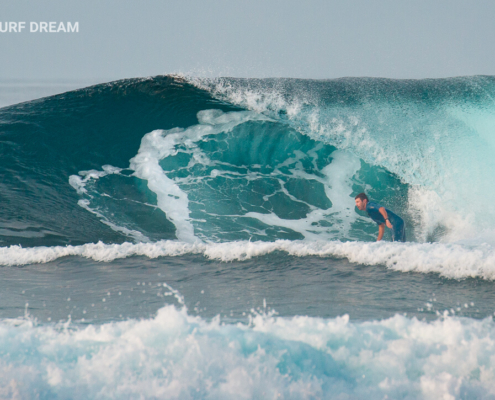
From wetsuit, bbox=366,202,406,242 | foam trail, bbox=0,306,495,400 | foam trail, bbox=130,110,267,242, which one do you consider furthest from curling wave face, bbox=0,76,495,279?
foam trail, bbox=0,306,495,400

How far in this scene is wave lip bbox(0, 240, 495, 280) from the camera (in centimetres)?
440

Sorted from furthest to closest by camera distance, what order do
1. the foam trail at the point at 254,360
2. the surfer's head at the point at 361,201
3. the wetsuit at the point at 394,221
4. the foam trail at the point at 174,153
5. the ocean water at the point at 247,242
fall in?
1. the foam trail at the point at 174,153
2. the wetsuit at the point at 394,221
3. the surfer's head at the point at 361,201
4. the ocean water at the point at 247,242
5. the foam trail at the point at 254,360

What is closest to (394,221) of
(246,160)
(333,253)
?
(333,253)

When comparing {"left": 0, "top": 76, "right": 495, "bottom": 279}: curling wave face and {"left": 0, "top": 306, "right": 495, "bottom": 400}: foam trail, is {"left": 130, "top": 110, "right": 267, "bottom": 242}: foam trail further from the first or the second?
{"left": 0, "top": 306, "right": 495, "bottom": 400}: foam trail

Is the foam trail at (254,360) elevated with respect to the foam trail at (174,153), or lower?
lower

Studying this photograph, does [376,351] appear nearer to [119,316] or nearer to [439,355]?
[439,355]

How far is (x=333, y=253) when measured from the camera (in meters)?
5.19

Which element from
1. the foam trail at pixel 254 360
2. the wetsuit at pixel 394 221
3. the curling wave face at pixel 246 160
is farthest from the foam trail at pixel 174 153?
the foam trail at pixel 254 360

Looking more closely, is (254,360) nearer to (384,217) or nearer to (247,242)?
(247,242)

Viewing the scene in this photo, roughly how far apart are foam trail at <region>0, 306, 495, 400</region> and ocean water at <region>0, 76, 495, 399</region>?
0.4 inches

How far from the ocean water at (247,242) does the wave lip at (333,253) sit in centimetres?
3

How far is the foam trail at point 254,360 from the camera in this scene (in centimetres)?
217

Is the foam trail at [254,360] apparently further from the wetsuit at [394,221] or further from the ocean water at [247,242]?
the wetsuit at [394,221]

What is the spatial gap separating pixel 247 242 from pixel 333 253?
1170 mm
